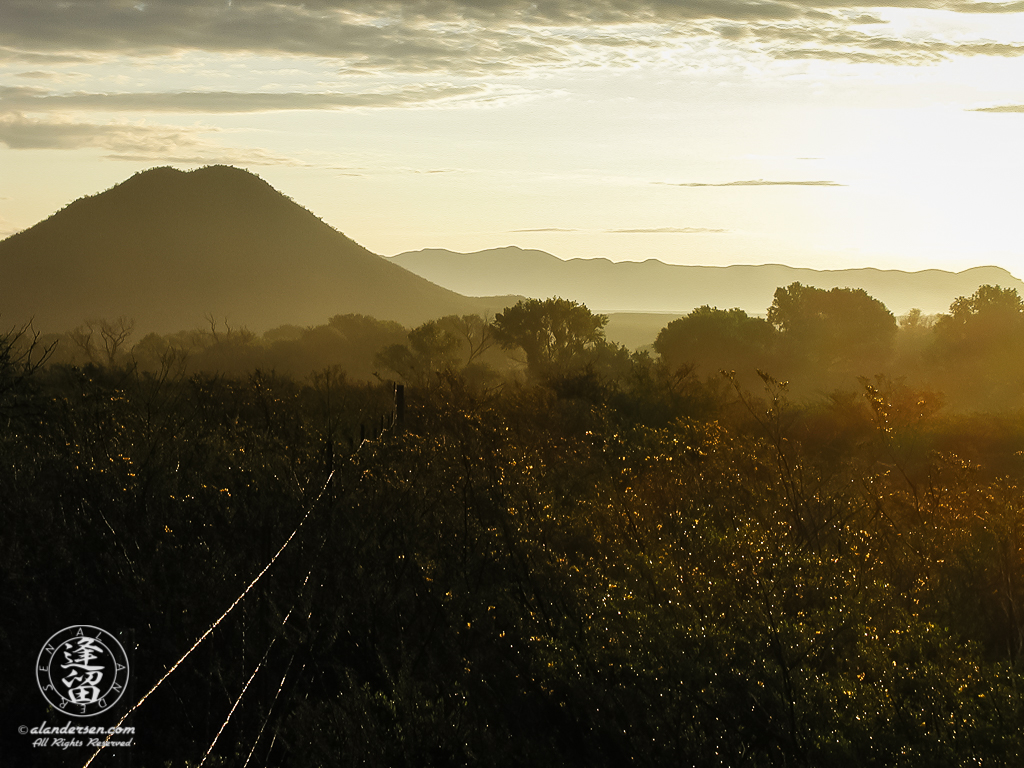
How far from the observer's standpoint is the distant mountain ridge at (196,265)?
15000 centimetres

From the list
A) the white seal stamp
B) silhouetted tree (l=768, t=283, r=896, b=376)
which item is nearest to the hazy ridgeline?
the white seal stamp

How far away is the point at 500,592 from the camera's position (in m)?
8.43

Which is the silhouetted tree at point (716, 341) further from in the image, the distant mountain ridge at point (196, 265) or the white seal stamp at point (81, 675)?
the distant mountain ridge at point (196, 265)

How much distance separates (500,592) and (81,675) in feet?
12.3

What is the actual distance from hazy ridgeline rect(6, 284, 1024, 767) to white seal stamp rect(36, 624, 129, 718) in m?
0.28

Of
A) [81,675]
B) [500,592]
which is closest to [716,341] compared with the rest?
[500,592]

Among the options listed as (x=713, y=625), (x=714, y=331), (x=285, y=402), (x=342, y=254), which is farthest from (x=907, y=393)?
(x=342, y=254)

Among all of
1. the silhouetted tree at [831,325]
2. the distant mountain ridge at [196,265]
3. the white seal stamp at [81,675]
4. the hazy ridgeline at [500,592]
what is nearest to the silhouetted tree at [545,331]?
the silhouetted tree at [831,325]

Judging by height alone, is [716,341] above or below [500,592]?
below

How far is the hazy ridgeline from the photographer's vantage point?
6348 millimetres

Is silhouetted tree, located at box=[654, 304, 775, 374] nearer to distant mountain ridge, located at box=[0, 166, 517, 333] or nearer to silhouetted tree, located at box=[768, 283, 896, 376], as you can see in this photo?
silhouetted tree, located at box=[768, 283, 896, 376]

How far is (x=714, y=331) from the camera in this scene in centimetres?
6538

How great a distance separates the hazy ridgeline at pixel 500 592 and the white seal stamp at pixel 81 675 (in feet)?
0.92

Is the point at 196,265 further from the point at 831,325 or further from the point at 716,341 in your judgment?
the point at 831,325
